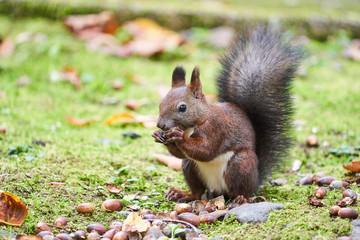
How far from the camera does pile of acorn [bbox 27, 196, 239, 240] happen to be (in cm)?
175

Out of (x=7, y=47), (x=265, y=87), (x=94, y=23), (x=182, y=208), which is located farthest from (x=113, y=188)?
(x=94, y=23)

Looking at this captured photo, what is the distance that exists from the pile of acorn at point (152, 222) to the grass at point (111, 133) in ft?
0.14

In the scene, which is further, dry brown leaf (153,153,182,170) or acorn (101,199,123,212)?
dry brown leaf (153,153,182,170)

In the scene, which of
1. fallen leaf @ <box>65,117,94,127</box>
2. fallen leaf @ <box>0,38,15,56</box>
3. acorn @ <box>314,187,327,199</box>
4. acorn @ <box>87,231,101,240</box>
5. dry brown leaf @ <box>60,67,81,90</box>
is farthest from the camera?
fallen leaf @ <box>0,38,15,56</box>

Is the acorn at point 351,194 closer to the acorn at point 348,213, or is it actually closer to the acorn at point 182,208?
the acorn at point 348,213

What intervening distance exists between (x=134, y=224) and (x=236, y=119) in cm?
73

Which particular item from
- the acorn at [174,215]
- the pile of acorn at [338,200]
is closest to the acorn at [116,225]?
the acorn at [174,215]

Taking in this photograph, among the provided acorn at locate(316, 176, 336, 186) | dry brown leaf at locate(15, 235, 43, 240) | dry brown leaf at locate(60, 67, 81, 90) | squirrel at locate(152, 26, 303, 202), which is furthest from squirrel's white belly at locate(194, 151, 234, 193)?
dry brown leaf at locate(60, 67, 81, 90)

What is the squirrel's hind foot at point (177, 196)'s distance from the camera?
2230 millimetres

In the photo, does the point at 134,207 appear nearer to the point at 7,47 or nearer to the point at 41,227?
the point at 41,227

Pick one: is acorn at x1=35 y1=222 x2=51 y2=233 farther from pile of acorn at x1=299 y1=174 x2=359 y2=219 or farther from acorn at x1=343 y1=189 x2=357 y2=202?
acorn at x1=343 y1=189 x2=357 y2=202

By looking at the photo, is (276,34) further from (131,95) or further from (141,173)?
(131,95)

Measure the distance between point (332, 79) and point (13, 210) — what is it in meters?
3.17

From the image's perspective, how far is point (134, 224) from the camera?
1.78 metres
